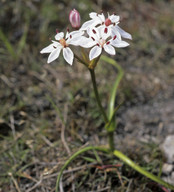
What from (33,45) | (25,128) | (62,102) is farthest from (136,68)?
(25,128)

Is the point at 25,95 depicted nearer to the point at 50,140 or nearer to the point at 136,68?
the point at 50,140

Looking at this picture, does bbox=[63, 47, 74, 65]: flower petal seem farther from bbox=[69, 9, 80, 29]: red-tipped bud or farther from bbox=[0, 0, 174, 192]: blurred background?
bbox=[0, 0, 174, 192]: blurred background

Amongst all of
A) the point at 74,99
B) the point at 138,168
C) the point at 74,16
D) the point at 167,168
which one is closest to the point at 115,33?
the point at 74,16

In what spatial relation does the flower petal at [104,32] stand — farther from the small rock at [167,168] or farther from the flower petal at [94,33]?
the small rock at [167,168]

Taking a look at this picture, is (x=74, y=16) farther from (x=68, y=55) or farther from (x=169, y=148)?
(x=169, y=148)

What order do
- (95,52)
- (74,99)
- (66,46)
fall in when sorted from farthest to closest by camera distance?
(74,99)
(66,46)
(95,52)
